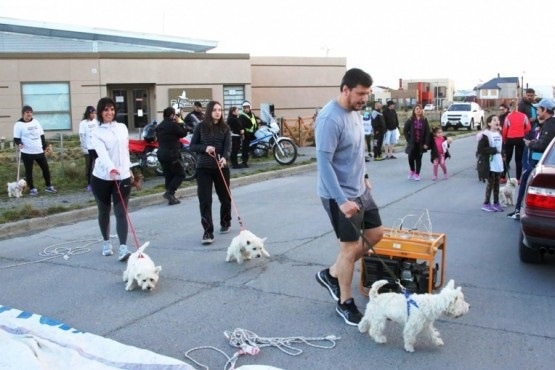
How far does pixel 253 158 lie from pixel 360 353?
13952 millimetres

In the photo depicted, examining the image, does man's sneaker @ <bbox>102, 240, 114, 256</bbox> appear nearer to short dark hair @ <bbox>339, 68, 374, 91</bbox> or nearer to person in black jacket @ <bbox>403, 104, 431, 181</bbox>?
Answer: short dark hair @ <bbox>339, 68, 374, 91</bbox>

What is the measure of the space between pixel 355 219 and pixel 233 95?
2325cm

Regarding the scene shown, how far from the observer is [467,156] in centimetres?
1947

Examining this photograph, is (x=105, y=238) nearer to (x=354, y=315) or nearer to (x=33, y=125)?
(x=354, y=315)

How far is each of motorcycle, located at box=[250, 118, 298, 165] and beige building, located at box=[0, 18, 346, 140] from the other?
5.44 meters

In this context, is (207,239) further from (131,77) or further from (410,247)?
(131,77)

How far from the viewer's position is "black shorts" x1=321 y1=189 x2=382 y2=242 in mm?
4613

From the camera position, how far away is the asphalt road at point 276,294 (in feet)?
14.3

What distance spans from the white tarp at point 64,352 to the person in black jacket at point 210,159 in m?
3.32

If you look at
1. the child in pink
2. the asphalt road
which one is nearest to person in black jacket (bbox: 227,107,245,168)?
the child in pink

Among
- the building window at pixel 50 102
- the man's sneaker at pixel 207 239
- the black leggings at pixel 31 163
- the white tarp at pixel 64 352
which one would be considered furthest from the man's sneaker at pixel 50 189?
Answer: the building window at pixel 50 102

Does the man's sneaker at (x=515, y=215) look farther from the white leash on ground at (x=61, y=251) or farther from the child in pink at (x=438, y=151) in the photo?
the white leash on ground at (x=61, y=251)

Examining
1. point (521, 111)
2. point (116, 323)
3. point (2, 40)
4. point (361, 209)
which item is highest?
point (2, 40)

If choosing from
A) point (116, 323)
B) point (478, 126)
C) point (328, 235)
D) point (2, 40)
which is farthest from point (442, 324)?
point (478, 126)
